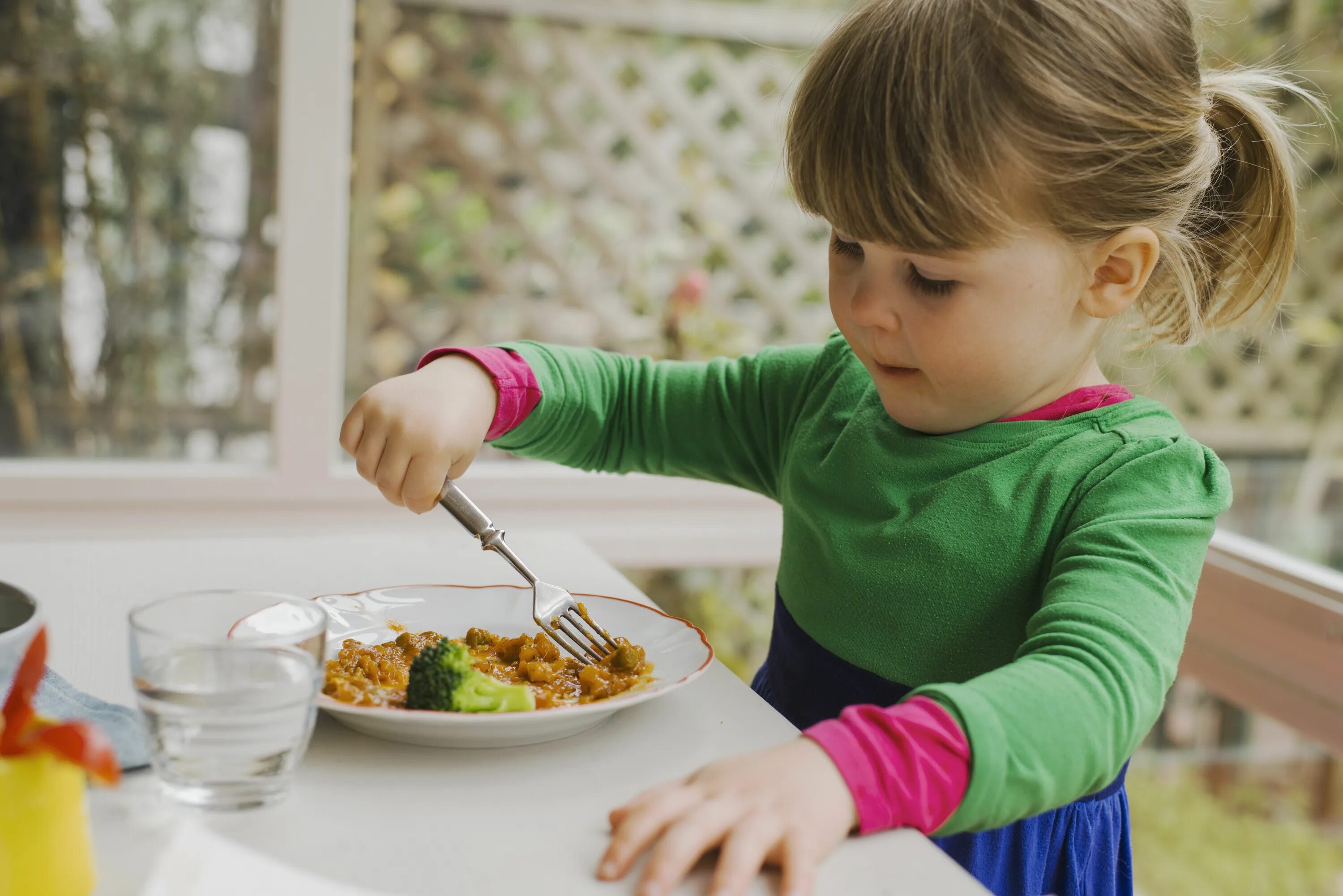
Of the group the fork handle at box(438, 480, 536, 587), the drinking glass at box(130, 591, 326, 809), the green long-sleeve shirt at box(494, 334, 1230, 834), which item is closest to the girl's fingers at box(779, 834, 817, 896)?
the green long-sleeve shirt at box(494, 334, 1230, 834)

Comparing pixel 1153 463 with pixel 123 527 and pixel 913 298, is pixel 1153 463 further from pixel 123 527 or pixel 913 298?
pixel 123 527

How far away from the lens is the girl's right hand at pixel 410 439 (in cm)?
81

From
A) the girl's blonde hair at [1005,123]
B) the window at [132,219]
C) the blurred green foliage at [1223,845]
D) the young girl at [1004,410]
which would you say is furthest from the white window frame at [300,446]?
the blurred green foliage at [1223,845]

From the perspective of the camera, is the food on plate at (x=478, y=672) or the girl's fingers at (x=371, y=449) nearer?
the food on plate at (x=478, y=672)

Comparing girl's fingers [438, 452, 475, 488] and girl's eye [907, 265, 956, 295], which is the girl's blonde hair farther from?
girl's fingers [438, 452, 475, 488]

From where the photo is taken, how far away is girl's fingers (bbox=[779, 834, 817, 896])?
1.55 feet

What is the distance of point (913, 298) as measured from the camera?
78 cm

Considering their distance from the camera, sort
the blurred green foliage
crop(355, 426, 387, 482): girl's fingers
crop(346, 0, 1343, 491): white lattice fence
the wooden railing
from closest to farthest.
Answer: crop(355, 426, 387, 482): girl's fingers → the wooden railing → the blurred green foliage → crop(346, 0, 1343, 491): white lattice fence

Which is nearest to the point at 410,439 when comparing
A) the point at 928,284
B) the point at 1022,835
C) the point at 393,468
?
the point at 393,468

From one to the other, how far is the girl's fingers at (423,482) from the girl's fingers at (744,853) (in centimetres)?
39

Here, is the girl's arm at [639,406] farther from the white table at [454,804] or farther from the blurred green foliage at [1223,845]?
the blurred green foliage at [1223,845]

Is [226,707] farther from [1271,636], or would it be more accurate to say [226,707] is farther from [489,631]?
[1271,636]

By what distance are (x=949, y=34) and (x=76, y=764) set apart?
0.63m

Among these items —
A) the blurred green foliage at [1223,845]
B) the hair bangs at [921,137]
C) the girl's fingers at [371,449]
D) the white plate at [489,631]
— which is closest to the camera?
the white plate at [489,631]
